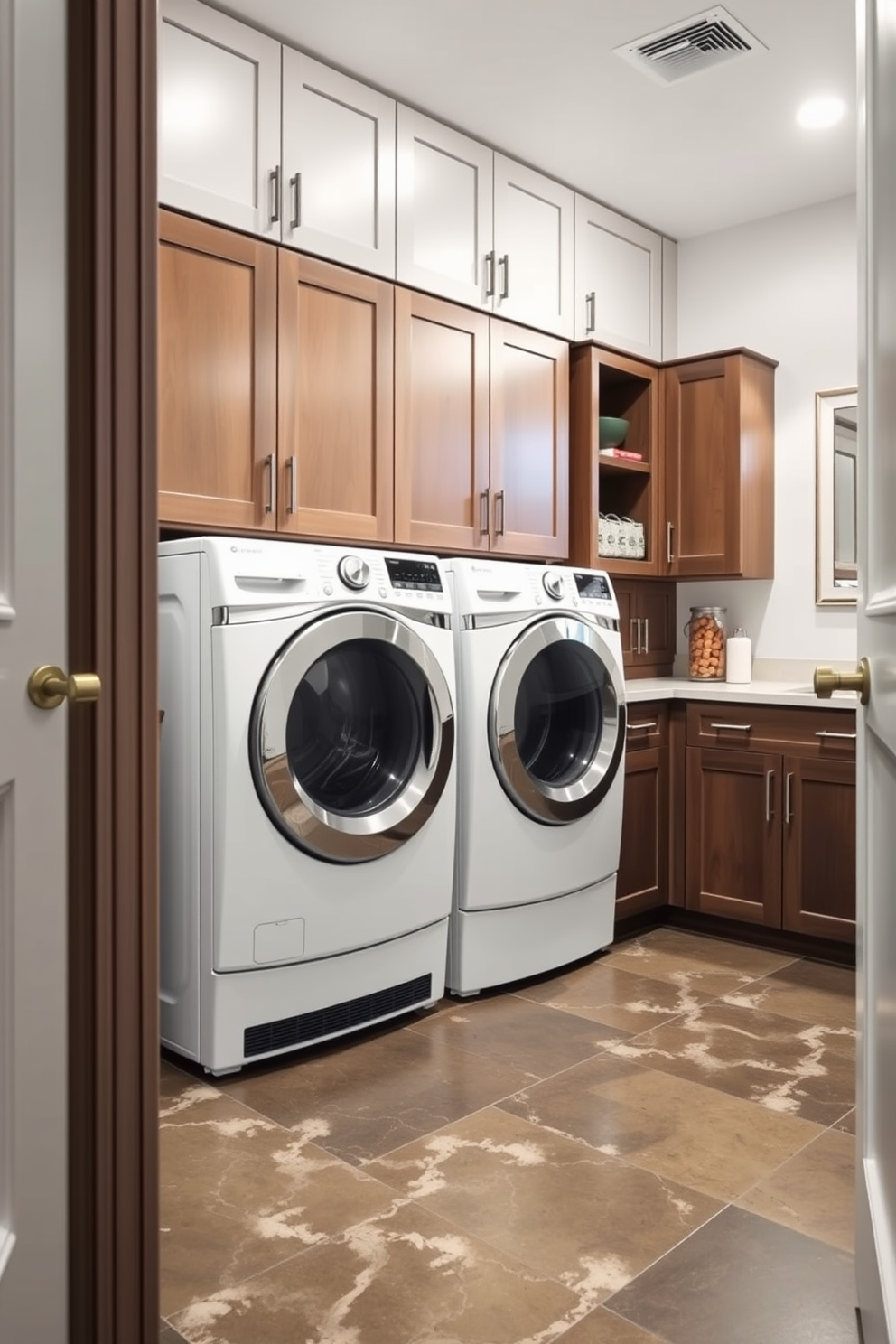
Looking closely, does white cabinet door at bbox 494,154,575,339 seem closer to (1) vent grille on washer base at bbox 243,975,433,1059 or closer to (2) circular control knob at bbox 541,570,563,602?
(2) circular control knob at bbox 541,570,563,602

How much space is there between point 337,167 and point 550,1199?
2.61 metres

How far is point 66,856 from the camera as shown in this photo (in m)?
1.21

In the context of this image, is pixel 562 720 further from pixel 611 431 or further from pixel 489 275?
pixel 489 275

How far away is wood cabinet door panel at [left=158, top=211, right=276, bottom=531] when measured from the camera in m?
2.63

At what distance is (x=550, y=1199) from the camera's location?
1912 mm

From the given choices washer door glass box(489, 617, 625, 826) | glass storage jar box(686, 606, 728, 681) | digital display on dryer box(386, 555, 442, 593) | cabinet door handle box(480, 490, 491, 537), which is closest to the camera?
digital display on dryer box(386, 555, 442, 593)

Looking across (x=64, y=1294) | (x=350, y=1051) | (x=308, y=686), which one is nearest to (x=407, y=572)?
(x=308, y=686)

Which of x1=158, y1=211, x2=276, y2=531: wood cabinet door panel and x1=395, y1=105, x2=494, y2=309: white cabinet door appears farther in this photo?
x1=395, y1=105, x2=494, y2=309: white cabinet door

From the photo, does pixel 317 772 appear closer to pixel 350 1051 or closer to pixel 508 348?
pixel 350 1051

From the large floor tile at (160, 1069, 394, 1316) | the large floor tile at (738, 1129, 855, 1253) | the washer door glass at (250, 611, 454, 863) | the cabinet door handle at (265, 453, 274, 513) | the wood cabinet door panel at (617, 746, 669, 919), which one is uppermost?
the cabinet door handle at (265, 453, 274, 513)

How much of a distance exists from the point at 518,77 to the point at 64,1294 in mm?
3070

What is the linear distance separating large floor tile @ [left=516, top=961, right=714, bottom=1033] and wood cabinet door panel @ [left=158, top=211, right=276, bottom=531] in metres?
1.51

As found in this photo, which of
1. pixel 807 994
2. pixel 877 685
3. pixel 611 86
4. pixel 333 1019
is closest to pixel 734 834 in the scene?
pixel 807 994

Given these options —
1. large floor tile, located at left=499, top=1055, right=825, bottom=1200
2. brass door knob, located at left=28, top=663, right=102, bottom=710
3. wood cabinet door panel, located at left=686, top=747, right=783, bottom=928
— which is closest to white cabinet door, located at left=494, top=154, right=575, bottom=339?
wood cabinet door panel, located at left=686, top=747, right=783, bottom=928
